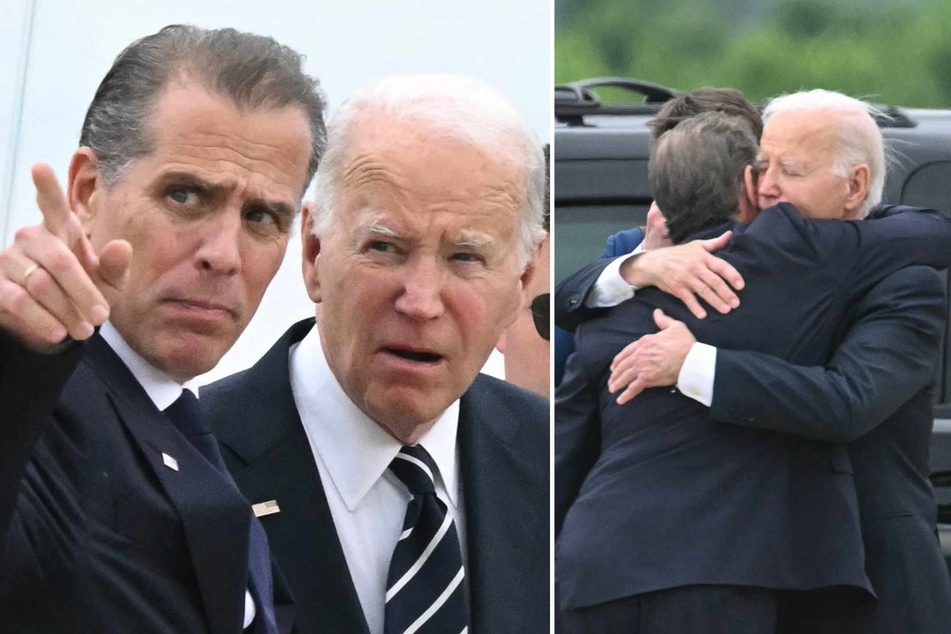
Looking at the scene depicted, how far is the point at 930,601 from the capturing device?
8.29 feet

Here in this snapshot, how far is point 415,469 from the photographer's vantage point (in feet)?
8.04

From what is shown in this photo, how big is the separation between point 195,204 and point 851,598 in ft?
4.43

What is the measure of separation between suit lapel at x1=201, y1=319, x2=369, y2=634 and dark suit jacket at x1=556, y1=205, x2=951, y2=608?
1.37ft

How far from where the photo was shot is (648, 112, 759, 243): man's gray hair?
2.60m

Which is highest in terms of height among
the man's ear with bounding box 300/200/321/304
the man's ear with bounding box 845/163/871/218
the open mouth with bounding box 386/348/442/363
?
the man's ear with bounding box 845/163/871/218

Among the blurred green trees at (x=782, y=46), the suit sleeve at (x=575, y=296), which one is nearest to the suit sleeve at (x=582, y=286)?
the suit sleeve at (x=575, y=296)

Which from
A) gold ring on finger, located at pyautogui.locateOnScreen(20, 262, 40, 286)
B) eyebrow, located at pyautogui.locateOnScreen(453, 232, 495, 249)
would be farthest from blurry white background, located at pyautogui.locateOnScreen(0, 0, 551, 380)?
gold ring on finger, located at pyautogui.locateOnScreen(20, 262, 40, 286)

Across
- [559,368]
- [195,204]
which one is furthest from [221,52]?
[559,368]

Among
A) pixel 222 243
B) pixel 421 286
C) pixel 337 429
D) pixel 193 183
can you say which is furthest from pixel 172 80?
pixel 337 429

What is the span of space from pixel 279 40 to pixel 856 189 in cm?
111

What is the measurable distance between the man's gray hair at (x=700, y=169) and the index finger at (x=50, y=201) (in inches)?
55.5

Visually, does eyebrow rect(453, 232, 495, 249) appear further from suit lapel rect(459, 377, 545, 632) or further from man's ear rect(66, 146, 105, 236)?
man's ear rect(66, 146, 105, 236)

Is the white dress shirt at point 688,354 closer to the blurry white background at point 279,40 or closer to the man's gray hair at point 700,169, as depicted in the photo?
the man's gray hair at point 700,169

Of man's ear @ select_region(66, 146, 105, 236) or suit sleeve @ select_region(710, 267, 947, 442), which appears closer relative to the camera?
man's ear @ select_region(66, 146, 105, 236)
